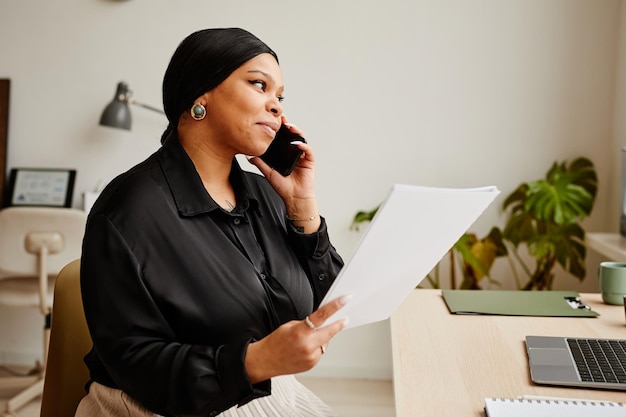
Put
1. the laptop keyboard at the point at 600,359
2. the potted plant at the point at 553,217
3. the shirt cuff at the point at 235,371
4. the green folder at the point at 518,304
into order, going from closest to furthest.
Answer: the shirt cuff at the point at 235,371
the laptop keyboard at the point at 600,359
the green folder at the point at 518,304
the potted plant at the point at 553,217

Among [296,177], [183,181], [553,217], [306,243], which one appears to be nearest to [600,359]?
[306,243]

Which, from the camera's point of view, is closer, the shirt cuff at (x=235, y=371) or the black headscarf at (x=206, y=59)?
the shirt cuff at (x=235, y=371)

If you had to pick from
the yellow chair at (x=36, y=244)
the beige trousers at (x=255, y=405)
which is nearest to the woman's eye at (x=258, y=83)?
the beige trousers at (x=255, y=405)

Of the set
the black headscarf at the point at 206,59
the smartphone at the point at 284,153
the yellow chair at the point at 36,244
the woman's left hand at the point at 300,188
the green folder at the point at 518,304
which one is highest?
the black headscarf at the point at 206,59

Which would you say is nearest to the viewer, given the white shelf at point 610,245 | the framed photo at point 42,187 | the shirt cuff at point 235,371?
the shirt cuff at point 235,371

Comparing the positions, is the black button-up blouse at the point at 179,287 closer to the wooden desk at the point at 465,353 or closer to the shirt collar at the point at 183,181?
the shirt collar at the point at 183,181

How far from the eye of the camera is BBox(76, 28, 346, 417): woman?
3.85 feet

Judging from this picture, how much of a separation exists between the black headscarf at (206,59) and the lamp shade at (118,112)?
208 cm

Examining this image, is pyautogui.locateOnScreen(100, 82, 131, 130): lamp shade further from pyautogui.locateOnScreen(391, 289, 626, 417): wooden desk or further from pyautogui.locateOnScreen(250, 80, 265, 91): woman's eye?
pyautogui.locateOnScreen(250, 80, 265, 91): woman's eye

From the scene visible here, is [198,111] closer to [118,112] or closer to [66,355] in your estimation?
[66,355]

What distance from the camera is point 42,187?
11.9 ft

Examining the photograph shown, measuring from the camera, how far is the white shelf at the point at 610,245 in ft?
8.22

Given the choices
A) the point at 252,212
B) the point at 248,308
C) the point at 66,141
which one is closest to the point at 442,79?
the point at 66,141

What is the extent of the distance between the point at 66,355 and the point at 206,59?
608 mm
